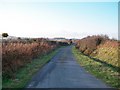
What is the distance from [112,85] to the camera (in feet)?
A: 44.7

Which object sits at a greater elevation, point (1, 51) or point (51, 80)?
point (1, 51)

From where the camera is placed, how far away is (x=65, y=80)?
1520 centimetres

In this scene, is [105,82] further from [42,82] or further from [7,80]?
[7,80]

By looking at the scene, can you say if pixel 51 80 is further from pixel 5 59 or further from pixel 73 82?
pixel 5 59

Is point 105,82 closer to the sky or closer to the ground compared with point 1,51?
closer to the ground

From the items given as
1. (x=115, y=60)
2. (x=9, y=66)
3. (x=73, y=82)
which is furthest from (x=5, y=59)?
(x=115, y=60)

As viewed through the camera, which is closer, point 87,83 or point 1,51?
point 87,83

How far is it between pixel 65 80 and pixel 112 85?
8.90 feet

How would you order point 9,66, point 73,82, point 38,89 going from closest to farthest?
point 38,89 → point 73,82 → point 9,66

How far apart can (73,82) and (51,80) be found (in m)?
→ 1.28

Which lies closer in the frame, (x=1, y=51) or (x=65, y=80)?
(x=65, y=80)

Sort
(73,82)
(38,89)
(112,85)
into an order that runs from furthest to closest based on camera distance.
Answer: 1. (73,82)
2. (112,85)
3. (38,89)

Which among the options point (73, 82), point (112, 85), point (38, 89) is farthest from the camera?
point (73, 82)

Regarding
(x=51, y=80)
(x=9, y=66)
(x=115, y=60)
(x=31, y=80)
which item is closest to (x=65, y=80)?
(x=51, y=80)
